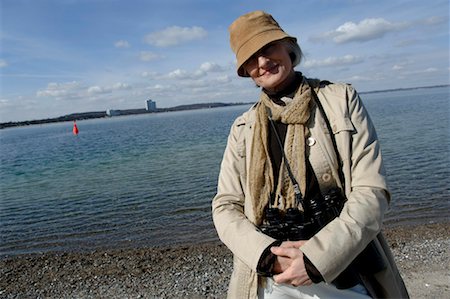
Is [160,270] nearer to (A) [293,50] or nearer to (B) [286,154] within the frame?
(B) [286,154]

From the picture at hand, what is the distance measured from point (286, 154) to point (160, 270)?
7073 millimetres

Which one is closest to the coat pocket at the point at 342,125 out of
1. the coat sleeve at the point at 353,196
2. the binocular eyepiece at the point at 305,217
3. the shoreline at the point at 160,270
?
the coat sleeve at the point at 353,196

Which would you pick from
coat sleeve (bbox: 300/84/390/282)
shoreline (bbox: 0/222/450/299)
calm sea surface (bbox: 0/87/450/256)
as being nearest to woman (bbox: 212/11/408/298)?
coat sleeve (bbox: 300/84/390/282)

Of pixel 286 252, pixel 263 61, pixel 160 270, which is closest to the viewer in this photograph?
pixel 286 252

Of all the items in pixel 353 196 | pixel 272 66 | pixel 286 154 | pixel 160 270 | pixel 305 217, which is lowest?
pixel 160 270

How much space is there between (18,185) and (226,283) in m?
22.2

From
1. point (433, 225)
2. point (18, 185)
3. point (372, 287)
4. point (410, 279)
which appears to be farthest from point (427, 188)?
point (18, 185)

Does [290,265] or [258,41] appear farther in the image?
[258,41]

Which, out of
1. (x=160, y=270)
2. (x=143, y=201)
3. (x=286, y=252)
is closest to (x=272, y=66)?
(x=286, y=252)

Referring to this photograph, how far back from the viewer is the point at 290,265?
85.5 inches

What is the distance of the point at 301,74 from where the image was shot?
8.47 ft

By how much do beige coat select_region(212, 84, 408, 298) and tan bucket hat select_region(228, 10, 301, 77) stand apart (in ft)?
1.38

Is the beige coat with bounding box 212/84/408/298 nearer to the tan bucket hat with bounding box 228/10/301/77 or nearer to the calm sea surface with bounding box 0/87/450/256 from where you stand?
the tan bucket hat with bounding box 228/10/301/77

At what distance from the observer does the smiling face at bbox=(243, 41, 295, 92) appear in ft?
7.97
